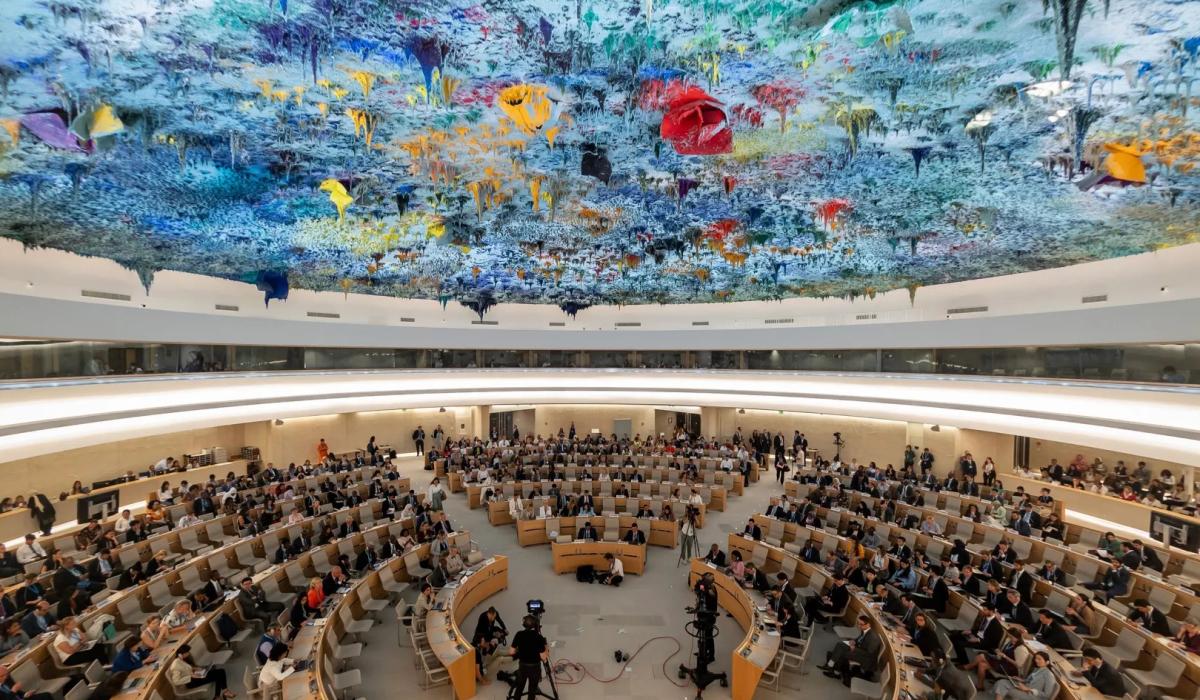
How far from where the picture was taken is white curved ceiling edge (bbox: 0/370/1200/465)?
12.0 meters

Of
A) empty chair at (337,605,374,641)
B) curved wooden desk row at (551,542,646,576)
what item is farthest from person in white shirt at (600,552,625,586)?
empty chair at (337,605,374,641)

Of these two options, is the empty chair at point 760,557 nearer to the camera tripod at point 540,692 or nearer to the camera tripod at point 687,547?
the camera tripod at point 687,547

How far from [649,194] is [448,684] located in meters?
8.87

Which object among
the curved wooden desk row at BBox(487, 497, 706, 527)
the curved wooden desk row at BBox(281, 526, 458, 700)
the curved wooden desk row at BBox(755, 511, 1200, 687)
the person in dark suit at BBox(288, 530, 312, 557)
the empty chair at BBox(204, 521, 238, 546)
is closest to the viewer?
the curved wooden desk row at BBox(281, 526, 458, 700)

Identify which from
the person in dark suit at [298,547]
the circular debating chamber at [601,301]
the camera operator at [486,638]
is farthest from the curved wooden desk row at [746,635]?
the person in dark suit at [298,547]

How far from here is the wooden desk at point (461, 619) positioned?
8.53 meters

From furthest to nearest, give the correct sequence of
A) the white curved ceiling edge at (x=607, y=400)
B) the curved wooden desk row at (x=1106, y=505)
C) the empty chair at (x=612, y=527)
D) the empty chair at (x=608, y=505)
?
the empty chair at (x=608, y=505) → the curved wooden desk row at (x=1106, y=505) → the empty chair at (x=612, y=527) → the white curved ceiling edge at (x=607, y=400)

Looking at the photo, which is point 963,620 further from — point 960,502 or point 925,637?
point 960,502

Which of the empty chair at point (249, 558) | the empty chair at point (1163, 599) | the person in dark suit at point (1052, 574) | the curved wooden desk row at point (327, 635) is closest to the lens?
the curved wooden desk row at point (327, 635)

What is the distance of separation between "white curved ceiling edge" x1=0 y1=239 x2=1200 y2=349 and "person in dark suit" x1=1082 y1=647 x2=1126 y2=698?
6.64 metres

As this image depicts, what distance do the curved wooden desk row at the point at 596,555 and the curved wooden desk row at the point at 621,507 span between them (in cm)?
256

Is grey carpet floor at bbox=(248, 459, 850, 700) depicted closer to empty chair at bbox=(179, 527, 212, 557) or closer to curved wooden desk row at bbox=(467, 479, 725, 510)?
curved wooden desk row at bbox=(467, 479, 725, 510)

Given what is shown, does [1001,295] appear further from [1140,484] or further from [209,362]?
[209,362]

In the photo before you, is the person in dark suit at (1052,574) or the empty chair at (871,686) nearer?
the empty chair at (871,686)
